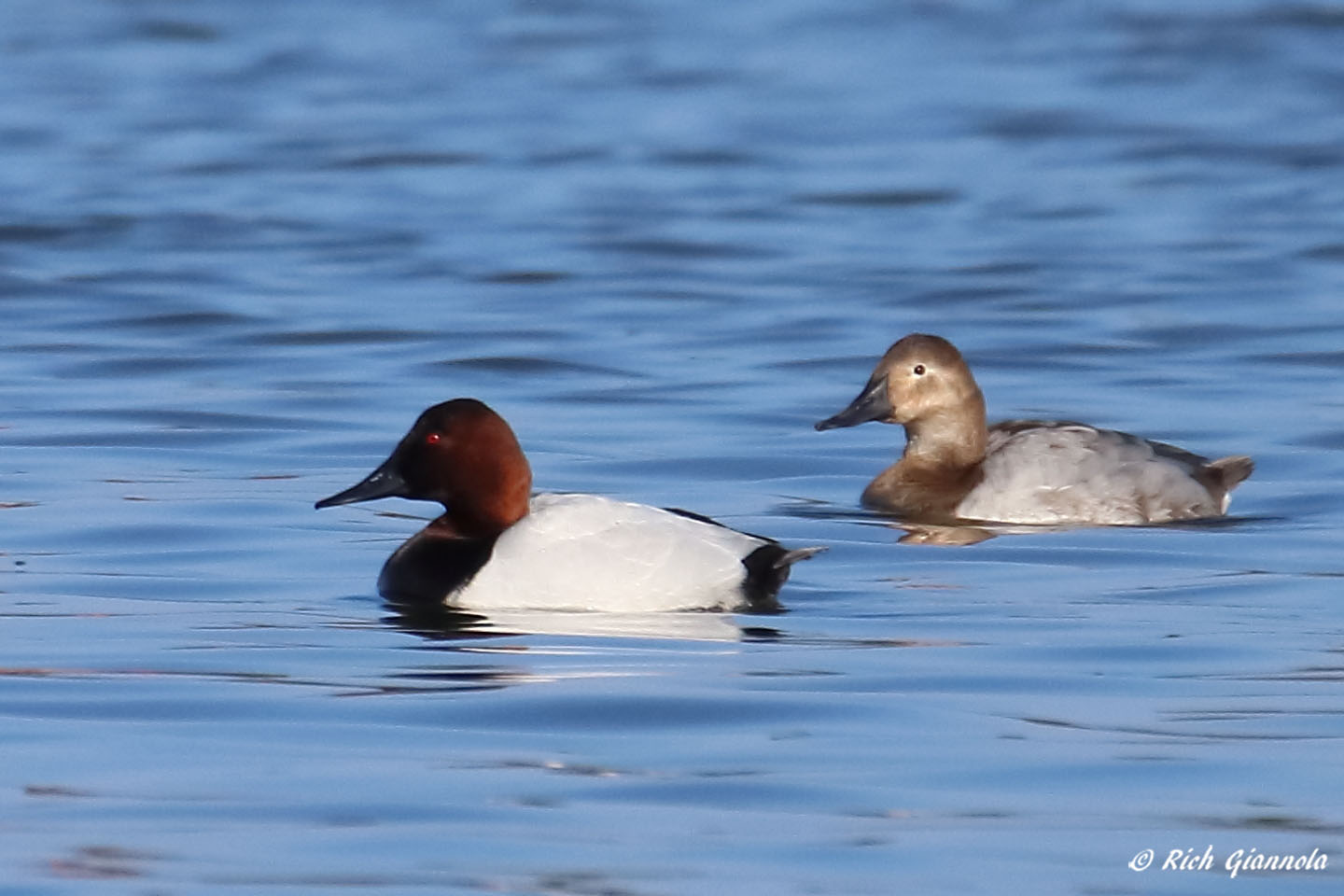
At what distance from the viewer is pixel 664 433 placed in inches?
530

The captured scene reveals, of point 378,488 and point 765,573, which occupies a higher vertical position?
point 378,488

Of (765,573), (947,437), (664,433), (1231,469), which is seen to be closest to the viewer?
(765,573)

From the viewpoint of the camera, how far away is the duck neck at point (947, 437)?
38.6 feet

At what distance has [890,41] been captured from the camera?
36312mm

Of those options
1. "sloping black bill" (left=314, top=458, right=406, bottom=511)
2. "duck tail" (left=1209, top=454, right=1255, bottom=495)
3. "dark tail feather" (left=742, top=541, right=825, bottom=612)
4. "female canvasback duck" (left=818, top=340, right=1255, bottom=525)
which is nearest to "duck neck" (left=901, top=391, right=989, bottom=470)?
"female canvasback duck" (left=818, top=340, right=1255, bottom=525)

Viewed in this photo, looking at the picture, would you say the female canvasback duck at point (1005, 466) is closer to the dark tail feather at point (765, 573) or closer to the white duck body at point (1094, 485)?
the white duck body at point (1094, 485)

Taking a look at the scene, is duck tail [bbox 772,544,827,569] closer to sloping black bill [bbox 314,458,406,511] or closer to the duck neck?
sloping black bill [bbox 314,458,406,511]

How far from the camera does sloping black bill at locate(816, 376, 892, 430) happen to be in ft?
38.9

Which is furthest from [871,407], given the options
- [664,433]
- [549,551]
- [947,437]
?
[549,551]

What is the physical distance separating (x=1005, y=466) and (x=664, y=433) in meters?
2.50

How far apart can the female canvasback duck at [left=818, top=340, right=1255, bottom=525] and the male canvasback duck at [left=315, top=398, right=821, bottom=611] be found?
8.20 feet

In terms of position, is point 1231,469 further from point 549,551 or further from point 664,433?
point 549,551

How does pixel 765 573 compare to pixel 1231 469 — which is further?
pixel 1231 469

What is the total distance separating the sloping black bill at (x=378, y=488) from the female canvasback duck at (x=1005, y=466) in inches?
107
